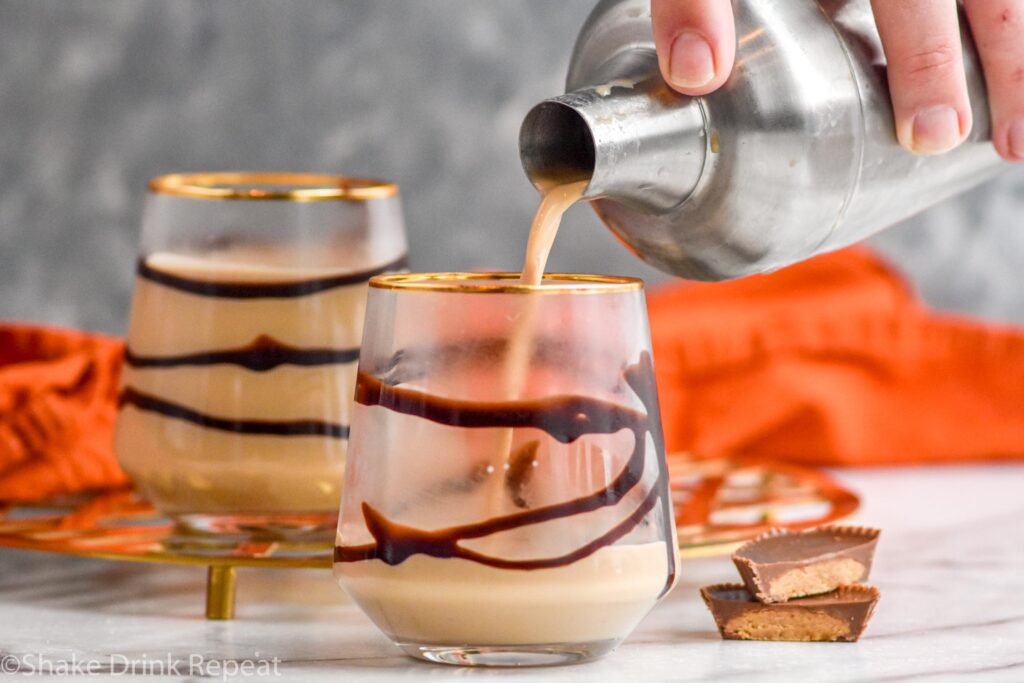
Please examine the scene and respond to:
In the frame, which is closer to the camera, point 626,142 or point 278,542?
point 626,142

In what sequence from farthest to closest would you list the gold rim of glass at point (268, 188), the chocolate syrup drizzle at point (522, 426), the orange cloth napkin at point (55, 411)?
the orange cloth napkin at point (55, 411)
the gold rim of glass at point (268, 188)
the chocolate syrup drizzle at point (522, 426)

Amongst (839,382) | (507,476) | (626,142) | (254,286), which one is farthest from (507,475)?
(839,382)

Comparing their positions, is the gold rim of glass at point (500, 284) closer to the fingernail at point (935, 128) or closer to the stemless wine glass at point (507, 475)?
the stemless wine glass at point (507, 475)

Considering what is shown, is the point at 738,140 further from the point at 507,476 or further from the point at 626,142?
the point at 507,476

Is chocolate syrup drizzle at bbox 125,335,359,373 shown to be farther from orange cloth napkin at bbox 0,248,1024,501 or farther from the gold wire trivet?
orange cloth napkin at bbox 0,248,1024,501

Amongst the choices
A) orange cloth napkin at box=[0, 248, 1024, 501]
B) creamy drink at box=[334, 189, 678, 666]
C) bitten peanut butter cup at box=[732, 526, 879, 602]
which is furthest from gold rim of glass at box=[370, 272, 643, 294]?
orange cloth napkin at box=[0, 248, 1024, 501]

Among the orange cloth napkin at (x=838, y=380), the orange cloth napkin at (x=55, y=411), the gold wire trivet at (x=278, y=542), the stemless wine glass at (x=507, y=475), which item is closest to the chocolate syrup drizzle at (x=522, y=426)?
the stemless wine glass at (x=507, y=475)
